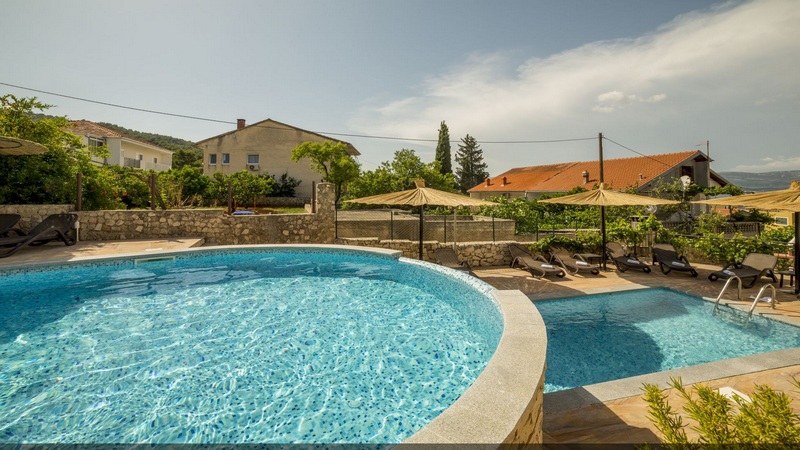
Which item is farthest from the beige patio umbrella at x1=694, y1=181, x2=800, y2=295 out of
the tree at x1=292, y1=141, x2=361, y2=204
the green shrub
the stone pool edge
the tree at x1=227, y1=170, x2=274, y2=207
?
the tree at x1=227, y1=170, x2=274, y2=207

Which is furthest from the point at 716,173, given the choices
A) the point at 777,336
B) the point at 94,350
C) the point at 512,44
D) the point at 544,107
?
the point at 94,350

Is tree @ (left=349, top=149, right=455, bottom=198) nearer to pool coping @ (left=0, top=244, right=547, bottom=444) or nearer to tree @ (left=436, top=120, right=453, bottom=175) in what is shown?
tree @ (left=436, top=120, right=453, bottom=175)

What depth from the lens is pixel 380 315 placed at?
605cm

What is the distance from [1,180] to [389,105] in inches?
660

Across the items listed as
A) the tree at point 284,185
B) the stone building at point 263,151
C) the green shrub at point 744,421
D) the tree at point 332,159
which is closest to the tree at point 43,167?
the tree at point 332,159

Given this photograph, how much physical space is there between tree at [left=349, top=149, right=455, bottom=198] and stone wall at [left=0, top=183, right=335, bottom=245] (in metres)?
12.1

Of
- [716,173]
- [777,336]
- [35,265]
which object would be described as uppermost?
[716,173]

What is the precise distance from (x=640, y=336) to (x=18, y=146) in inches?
641

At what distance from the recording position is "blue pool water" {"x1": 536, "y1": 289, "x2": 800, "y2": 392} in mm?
4762

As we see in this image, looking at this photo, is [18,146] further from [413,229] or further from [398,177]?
[398,177]

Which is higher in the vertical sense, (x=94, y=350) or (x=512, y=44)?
(x=512, y=44)

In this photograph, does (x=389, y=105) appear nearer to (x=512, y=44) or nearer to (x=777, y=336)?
(x=512, y=44)

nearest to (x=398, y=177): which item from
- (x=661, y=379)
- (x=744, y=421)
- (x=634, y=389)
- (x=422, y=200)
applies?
(x=422, y=200)

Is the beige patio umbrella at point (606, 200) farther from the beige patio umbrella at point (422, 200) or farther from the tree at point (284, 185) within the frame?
the tree at point (284, 185)
